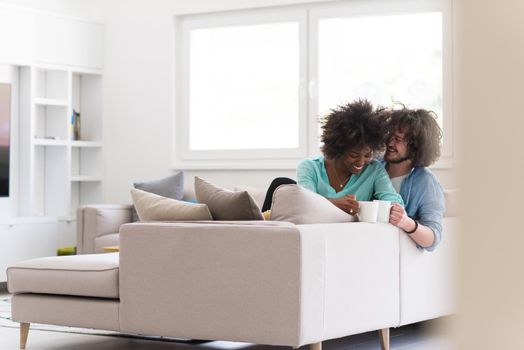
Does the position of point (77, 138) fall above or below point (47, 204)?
above

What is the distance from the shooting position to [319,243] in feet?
9.79

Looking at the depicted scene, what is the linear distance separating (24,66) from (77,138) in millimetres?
798

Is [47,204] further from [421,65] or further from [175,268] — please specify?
[175,268]

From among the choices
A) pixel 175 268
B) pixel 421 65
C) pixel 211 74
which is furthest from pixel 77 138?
pixel 175 268

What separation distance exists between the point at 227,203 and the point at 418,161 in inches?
36.9

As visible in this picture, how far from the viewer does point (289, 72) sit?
6547 mm

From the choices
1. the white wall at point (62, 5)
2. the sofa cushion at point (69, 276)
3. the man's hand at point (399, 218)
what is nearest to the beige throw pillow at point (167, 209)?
the sofa cushion at point (69, 276)

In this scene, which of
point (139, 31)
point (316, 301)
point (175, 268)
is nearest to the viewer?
point (316, 301)

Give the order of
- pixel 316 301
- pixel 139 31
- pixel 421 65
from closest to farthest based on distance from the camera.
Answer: pixel 316 301 < pixel 421 65 < pixel 139 31

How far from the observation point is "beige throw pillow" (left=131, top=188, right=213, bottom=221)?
3363 millimetres

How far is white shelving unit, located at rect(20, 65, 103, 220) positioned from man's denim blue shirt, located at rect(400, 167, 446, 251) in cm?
367

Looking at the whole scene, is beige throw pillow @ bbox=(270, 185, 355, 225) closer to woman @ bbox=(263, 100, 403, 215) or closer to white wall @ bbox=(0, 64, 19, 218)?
woman @ bbox=(263, 100, 403, 215)

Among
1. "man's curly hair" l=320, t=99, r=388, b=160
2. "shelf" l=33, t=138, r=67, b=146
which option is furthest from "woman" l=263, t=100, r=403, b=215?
"shelf" l=33, t=138, r=67, b=146

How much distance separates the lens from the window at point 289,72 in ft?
19.8
